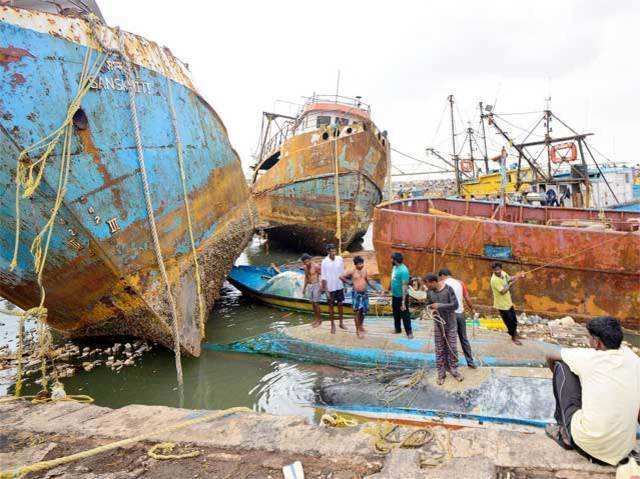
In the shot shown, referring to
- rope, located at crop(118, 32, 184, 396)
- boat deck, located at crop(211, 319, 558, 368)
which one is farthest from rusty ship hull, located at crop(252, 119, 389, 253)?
rope, located at crop(118, 32, 184, 396)

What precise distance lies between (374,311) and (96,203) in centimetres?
587

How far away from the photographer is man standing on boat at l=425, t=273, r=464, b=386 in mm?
5121

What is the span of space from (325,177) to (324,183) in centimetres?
26

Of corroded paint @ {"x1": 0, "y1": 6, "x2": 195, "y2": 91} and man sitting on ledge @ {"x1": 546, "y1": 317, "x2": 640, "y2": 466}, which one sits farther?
corroded paint @ {"x1": 0, "y1": 6, "x2": 195, "y2": 91}

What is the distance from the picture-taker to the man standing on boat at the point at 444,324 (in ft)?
16.8

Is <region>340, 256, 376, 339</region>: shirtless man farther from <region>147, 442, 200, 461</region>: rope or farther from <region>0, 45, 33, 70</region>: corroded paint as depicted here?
<region>0, 45, 33, 70</region>: corroded paint

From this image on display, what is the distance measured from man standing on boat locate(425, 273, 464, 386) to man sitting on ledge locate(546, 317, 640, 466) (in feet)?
7.26

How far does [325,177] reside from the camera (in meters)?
15.9

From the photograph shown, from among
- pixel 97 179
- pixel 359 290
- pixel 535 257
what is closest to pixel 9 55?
pixel 97 179

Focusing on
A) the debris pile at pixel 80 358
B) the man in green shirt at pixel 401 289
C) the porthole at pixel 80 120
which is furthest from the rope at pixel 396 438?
the debris pile at pixel 80 358

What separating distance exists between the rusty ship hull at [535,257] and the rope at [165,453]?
698 centimetres

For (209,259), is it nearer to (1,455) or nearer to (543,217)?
(1,455)

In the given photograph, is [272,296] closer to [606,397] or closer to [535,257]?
[535,257]

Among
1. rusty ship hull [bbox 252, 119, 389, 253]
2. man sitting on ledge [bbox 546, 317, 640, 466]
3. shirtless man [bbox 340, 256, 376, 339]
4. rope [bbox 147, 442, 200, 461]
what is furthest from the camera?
rusty ship hull [bbox 252, 119, 389, 253]
